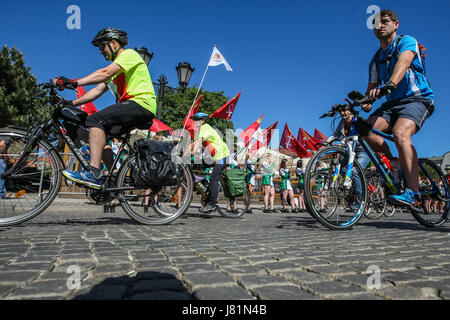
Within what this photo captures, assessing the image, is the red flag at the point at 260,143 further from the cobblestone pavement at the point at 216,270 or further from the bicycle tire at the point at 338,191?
the cobblestone pavement at the point at 216,270

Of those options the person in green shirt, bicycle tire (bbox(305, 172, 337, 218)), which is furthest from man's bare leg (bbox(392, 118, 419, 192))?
the person in green shirt

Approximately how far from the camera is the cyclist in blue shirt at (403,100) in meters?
3.43

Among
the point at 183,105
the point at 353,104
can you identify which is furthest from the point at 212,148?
the point at 183,105

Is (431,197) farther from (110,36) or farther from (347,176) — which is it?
(110,36)

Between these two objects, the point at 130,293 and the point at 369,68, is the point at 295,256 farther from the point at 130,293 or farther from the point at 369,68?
the point at 369,68

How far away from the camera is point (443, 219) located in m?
4.19

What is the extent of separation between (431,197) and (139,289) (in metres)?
4.11

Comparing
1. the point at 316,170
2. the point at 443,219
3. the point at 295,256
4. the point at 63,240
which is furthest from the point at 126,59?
the point at 443,219

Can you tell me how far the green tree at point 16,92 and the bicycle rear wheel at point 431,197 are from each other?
68.5 ft

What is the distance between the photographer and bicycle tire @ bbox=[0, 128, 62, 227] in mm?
3203

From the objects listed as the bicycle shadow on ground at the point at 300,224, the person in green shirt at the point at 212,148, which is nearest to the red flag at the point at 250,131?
the person in green shirt at the point at 212,148

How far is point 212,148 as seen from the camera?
19.5 ft

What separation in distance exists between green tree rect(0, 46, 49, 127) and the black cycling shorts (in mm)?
18771

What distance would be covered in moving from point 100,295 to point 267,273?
0.78m
